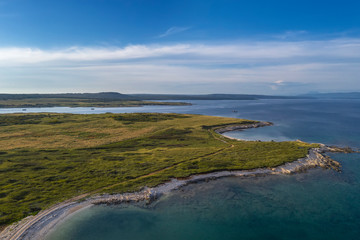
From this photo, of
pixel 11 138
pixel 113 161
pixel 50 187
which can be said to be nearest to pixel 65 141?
pixel 11 138

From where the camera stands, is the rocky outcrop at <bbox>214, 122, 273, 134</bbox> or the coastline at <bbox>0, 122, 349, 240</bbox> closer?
the coastline at <bbox>0, 122, 349, 240</bbox>

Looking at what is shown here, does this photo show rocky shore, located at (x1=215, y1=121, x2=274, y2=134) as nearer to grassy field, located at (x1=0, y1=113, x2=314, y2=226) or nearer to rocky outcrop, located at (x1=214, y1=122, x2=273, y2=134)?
rocky outcrop, located at (x1=214, y1=122, x2=273, y2=134)

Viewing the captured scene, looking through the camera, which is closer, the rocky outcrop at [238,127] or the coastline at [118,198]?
the coastline at [118,198]

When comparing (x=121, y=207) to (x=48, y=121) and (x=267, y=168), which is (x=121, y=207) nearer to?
(x=267, y=168)

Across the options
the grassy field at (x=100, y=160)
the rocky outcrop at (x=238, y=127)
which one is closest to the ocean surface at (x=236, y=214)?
the grassy field at (x=100, y=160)

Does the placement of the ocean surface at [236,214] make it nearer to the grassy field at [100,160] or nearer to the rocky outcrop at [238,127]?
the grassy field at [100,160]

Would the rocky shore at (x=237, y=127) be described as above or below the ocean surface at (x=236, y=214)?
above

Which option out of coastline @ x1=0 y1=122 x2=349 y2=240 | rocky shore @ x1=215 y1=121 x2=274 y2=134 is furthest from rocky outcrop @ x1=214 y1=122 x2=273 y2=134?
coastline @ x1=0 y1=122 x2=349 y2=240
